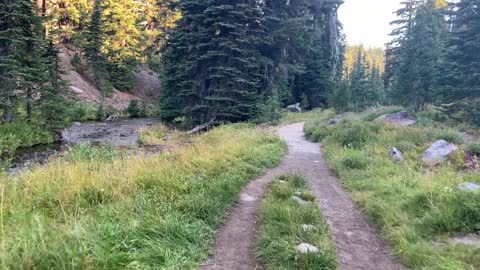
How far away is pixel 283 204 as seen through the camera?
6566 mm

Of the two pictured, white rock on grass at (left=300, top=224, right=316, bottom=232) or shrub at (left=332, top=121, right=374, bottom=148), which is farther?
shrub at (left=332, top=121, right=374, bottom=148)

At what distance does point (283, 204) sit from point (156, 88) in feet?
174

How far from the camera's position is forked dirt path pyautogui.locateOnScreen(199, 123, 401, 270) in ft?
15.9

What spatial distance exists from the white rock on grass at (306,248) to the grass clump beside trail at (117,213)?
1.32 metres

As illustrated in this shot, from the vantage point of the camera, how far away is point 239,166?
9.55 meters

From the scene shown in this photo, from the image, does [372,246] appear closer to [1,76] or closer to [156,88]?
[1,76]

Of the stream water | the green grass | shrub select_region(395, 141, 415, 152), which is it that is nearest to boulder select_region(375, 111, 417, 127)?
shrub select_region(395, 141, 415, 152)

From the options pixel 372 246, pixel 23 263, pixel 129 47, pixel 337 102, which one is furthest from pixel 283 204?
pixel 129 47

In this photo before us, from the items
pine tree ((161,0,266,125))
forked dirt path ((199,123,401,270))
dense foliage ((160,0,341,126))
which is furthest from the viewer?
dense foliage ((160,0,341,126))

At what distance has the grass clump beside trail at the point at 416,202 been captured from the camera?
15.5 ft

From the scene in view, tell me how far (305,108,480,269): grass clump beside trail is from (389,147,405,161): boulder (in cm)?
20

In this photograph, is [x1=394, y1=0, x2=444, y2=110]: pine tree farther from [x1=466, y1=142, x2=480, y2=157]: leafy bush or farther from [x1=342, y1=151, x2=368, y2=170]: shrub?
[x1=342, y1=151, x2=368, y2=170]: shrub

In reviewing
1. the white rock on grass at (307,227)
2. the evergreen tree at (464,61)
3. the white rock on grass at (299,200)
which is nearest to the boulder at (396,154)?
the white rock on grass at (299,200)

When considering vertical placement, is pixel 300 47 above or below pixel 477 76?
above
